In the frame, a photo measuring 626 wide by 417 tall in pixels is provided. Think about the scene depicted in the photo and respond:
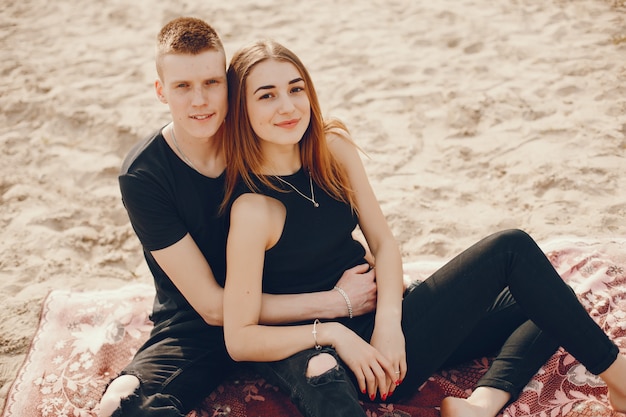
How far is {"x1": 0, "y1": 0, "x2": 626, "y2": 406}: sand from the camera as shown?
381 cm

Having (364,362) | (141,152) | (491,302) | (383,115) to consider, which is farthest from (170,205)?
(383,115)

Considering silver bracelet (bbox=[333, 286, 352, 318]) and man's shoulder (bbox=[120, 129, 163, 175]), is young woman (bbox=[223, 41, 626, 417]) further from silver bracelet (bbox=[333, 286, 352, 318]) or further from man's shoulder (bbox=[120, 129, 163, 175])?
man's shoulder (bbox=[120, 129, 163, 175])

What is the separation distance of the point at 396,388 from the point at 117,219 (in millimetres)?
2368

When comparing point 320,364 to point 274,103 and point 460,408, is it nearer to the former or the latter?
point 460,408

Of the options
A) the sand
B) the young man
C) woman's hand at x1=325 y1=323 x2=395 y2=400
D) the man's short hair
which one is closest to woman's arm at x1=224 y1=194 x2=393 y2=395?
woman's hand at x1=325 y1=323 x2=395 y2=400

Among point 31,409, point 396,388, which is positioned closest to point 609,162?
point 396,388

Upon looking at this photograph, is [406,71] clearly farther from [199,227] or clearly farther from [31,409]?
[31,409]

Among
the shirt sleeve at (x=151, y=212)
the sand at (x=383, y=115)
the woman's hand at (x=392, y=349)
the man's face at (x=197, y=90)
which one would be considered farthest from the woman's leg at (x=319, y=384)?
the sand at (x=383, y=115)

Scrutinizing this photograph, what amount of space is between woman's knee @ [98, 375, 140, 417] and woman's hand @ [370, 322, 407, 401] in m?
0.92

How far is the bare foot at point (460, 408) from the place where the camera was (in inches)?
96.5

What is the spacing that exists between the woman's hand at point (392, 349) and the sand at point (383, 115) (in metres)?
1.21

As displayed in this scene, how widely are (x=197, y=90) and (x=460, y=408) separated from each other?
160cm

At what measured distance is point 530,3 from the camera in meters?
6.23

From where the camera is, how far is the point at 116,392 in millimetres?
2320
